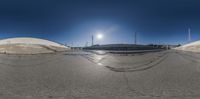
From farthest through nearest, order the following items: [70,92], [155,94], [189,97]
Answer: [70,92]
[155,94]
[189,97]

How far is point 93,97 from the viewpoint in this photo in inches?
140

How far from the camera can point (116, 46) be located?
2188 inches

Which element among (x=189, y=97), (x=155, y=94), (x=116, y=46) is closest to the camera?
(x=189, y=97)

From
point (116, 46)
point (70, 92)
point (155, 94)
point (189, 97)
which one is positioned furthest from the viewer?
point (116, 46)

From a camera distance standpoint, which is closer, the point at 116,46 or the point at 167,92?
the point at 167,92

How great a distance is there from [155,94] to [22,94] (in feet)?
9.14

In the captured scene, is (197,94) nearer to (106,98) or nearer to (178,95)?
(178,95)

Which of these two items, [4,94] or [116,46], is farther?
[116,46]

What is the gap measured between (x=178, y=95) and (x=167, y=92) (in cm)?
30

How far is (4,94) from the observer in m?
3.71

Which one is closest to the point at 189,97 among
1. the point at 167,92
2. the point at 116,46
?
the point at 167,92

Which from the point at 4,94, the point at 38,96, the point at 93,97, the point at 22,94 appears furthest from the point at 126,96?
the point at 4,94

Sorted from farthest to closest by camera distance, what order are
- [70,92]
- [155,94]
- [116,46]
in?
[116,46] → [70,92] → [155,94]

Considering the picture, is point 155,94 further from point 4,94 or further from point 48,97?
point 4,94
